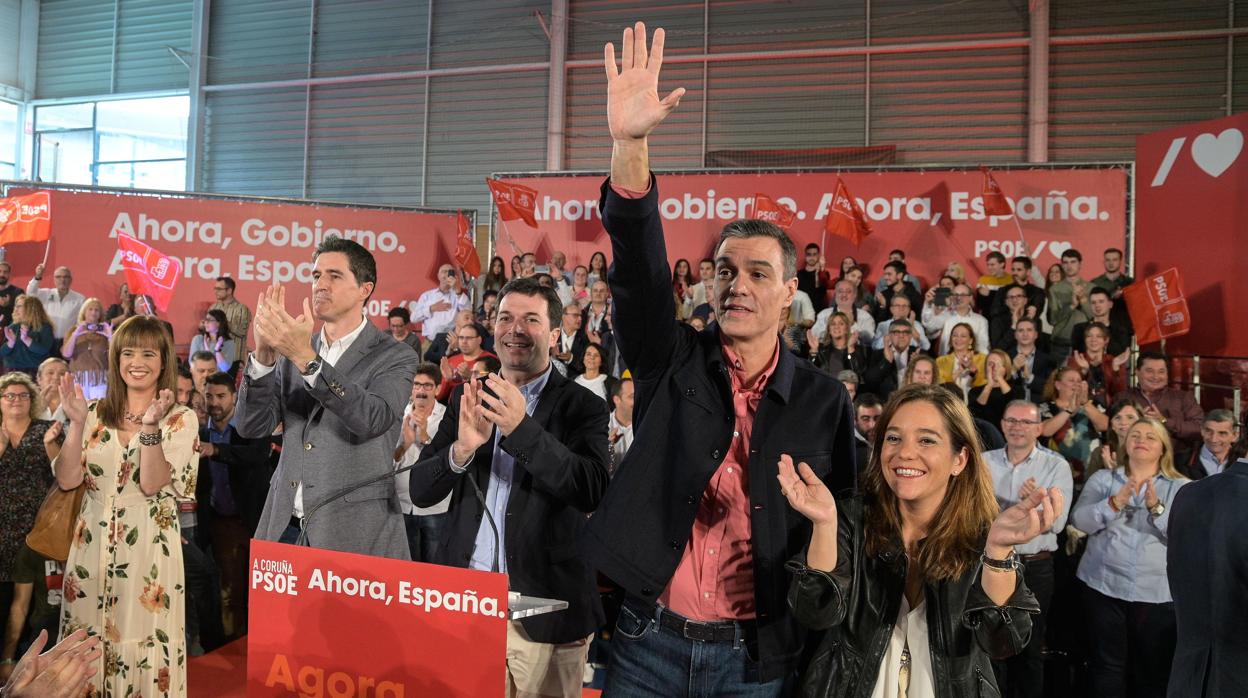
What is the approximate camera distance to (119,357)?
3953 millimetres

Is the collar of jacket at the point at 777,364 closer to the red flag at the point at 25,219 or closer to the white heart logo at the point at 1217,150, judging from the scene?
the white heart logo at the point at 1217,150

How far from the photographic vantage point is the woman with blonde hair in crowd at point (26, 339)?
10016mm

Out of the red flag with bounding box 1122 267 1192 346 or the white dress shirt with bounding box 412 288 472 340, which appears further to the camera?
the white dress shirt with bounding box 412 288 472 340

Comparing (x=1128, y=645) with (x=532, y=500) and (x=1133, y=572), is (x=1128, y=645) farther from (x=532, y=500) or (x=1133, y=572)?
(x=532, y=500)

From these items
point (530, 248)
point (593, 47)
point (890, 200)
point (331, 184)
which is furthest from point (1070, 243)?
point (331, 184)

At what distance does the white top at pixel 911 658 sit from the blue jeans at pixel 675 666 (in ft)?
0.88

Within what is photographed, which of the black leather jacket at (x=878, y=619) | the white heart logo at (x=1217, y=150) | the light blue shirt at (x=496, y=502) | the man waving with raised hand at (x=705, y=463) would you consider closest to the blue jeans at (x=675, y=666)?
the man waving with raised hand at (x=705, y=463)

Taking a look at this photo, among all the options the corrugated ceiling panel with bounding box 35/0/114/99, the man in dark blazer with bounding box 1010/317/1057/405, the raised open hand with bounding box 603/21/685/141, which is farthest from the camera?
the corrugated ceiling panel with bounding box 35/0/114/99

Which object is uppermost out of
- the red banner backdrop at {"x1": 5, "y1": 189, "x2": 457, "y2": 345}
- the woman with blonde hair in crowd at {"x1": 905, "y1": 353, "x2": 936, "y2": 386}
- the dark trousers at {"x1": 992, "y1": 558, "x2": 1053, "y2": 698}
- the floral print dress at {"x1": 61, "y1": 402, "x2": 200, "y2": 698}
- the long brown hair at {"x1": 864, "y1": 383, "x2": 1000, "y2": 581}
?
the red banner backdrop at {"x1": 5, "y1": 189, "x2": 457, "y2": 345}

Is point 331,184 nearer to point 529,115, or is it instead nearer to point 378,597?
point 529,115

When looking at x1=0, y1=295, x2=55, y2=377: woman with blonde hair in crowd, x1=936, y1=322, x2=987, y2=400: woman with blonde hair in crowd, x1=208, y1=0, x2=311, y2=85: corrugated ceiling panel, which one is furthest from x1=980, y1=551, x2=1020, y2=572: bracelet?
x1=208, y1=0, x2=311, y2=85: corrugated ceiling panel

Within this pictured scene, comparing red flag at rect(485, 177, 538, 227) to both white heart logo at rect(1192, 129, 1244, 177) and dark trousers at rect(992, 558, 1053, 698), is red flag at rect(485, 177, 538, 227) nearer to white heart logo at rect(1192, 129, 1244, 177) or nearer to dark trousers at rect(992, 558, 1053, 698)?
white heart logo at rect(1192, 129, 1244, 177)

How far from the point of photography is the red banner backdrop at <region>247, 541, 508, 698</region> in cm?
217

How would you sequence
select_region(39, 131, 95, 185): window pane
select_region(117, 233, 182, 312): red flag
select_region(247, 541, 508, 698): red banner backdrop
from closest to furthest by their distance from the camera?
1. select_region(247, 541, 508, 698): red banner backdrop
2. select_region(117, 233, 182, 312): red flag
3. select_region(39, 131, 95, 185): window pane
